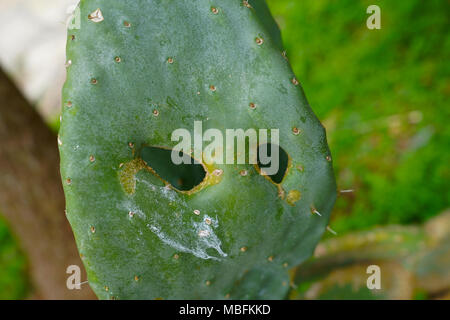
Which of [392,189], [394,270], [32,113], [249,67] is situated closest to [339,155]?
[392,189]

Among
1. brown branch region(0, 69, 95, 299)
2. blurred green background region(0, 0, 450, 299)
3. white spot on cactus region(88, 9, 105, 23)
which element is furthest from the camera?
blurred green background region(0, 0, 450, 299)

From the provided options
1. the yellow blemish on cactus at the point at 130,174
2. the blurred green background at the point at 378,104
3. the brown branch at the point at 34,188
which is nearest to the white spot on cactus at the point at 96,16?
the yellow blemish on cactus at the point at 130,174

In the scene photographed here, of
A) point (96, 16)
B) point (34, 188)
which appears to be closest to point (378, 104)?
point (34, 188)

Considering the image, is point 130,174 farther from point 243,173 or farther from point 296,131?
point 296,131

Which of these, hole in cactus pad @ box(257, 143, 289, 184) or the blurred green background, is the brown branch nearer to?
the blurred green background

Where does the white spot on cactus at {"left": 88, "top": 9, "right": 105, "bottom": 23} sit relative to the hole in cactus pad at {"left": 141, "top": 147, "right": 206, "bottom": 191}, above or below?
above

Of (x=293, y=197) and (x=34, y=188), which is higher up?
(x=34, y=188)

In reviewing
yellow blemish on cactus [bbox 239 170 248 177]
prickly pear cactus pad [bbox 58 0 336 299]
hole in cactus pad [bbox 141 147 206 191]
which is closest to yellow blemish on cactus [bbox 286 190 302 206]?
prickly pear cactus pad [bbox 58 0 336 299]
